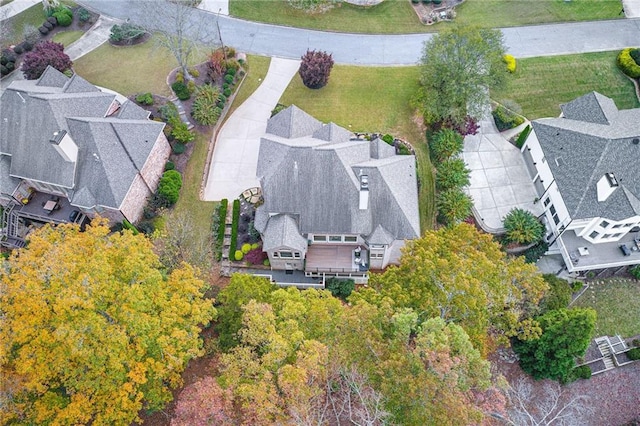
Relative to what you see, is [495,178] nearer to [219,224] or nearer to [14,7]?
[219,224]

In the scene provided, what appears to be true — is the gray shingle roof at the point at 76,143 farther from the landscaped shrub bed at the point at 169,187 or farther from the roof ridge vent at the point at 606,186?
the roof ridge vent at the point at 606,186

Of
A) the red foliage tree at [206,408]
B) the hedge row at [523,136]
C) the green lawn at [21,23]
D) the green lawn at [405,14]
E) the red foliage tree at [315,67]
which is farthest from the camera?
the green lawn at [405,14]

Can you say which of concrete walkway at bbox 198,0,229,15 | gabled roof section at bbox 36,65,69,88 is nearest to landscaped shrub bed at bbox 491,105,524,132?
concrete walkway at bbox 198,0,229,15

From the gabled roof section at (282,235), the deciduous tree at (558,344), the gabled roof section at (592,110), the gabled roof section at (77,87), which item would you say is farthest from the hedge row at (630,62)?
the gabled roof section at (77,87)

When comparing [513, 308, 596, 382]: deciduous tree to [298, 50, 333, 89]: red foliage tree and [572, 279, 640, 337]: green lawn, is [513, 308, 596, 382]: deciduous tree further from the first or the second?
[298, 50, 333, 89]: red foliage tree

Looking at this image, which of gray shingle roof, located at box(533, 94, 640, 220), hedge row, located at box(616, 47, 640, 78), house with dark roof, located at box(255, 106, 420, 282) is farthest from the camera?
hedge row, located at box(616, 47, 640, 78)

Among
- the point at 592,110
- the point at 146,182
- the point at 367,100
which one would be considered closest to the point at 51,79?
the point at 146,182
